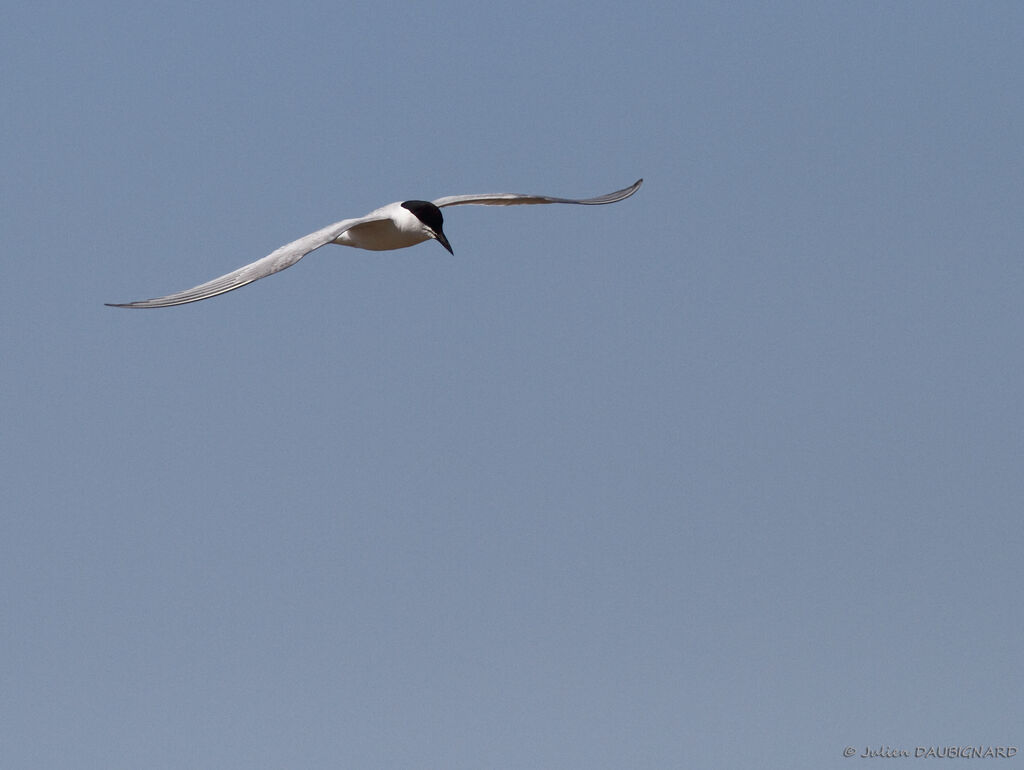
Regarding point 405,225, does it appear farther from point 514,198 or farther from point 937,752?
point 937,752

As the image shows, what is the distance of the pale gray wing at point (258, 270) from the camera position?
20.3 meters

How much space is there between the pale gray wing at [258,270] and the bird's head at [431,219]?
106 centimetres

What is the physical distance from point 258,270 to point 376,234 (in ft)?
12.8

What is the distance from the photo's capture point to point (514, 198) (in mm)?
28797

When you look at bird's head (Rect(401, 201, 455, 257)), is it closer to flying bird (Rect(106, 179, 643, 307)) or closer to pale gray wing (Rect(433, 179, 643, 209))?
flying bird (Rect(106, 179, 643, 307))

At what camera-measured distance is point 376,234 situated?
25391 millimetres

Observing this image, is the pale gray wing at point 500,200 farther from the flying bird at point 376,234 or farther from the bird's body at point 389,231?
the bird's body at point 389,231

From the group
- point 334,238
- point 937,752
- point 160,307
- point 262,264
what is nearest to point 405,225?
point 334,238

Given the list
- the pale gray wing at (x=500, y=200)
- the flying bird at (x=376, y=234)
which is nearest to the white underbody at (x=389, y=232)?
the flying bird at (x=376, y=234)

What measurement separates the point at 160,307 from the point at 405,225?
5992mm

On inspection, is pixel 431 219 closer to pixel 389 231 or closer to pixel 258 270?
pixel 389 231

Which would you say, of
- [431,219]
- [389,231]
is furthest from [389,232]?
[431,219]

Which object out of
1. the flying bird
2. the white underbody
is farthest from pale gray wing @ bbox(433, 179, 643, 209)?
the white underbody

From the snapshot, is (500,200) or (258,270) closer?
(258,270)
